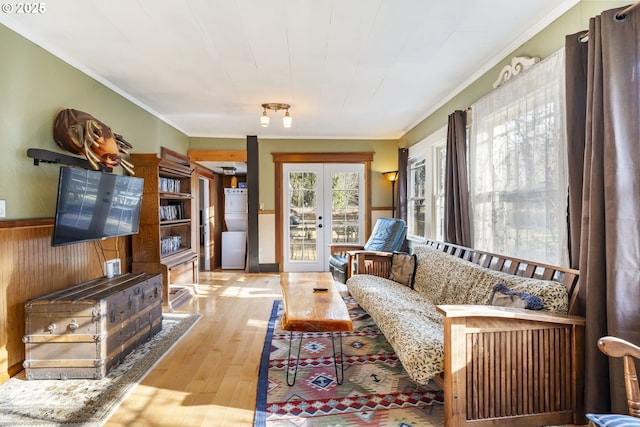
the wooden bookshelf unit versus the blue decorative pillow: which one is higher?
the wooden bookshelf unit

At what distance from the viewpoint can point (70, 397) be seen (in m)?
2.06

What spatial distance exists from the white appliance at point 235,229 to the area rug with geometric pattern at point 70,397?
4.05 meters

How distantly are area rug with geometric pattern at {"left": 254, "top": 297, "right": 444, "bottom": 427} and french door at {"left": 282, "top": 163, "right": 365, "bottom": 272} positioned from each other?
10.4 ft

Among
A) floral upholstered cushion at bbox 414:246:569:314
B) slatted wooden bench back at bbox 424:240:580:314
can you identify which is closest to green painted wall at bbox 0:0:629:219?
slatted wooden bench back at bbox 424:240:580:314

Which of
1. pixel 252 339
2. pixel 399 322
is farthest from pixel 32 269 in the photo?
pixel 399 322

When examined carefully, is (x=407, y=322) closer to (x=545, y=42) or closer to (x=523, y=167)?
(x=523, y=167)

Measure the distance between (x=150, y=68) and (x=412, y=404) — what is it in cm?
333

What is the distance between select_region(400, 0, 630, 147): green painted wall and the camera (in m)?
1.91

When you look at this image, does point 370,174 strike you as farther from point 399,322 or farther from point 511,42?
point 399,322

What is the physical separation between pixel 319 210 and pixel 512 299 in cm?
429

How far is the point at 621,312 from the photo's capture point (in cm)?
155

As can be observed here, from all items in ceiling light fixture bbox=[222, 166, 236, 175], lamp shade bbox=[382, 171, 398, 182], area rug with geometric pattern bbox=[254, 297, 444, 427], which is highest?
ceiling light fixture bbox=[222, 166, 236, 175]

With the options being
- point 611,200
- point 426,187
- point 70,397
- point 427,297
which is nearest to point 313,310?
point 427,297

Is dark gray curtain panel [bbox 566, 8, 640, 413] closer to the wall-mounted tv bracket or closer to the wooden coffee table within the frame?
the wooden coffee table
